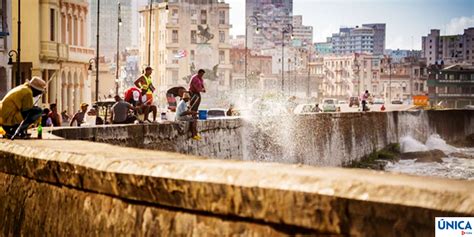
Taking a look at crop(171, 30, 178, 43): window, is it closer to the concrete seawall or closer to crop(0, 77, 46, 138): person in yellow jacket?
the concrete seawall

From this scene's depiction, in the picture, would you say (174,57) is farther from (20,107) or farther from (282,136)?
(20,107)

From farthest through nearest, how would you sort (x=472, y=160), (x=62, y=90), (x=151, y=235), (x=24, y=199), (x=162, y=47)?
(x=162, y=47), (x=62, y=90), (x=472, y=160), (x=24, y=199), (x=151, y=235)

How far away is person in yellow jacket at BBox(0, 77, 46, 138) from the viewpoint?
11125 mm

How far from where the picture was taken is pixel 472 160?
43.0 metres

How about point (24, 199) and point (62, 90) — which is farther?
point (62, 90)

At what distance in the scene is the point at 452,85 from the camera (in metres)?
165

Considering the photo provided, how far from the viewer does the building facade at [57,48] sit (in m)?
52.9

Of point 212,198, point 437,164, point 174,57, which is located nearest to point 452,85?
point 174,57

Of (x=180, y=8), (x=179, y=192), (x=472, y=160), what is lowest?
(x=472, y=160)

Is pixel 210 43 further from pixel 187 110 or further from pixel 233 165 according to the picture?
pixel 233 165

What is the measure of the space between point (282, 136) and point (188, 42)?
125985 millimetres

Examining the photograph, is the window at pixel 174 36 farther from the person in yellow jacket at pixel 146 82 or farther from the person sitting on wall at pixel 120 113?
the person sitting on wall at pixel 120 113

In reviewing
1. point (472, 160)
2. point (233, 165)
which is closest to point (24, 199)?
point (233, 165)

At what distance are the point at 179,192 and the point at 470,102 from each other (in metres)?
161
